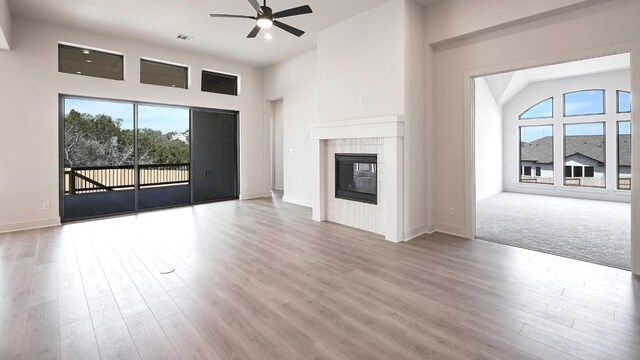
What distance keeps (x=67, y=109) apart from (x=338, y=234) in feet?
17.3

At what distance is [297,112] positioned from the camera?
728cm

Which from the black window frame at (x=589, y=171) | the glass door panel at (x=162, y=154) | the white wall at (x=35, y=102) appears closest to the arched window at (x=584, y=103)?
the black window frame at (x=589, y=171)

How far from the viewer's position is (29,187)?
5.11 metres

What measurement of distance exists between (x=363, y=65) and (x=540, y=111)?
279 inches

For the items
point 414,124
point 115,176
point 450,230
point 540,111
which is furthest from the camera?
point 540,111

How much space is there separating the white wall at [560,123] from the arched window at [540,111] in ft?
0.31

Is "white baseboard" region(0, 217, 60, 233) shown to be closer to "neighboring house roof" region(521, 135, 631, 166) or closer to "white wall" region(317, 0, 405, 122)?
"white wall" region(317, 0, 405, 122)

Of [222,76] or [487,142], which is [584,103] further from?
[222,76]

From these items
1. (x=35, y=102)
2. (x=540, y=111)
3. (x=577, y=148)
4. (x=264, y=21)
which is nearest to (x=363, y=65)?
(x=264, y=21)

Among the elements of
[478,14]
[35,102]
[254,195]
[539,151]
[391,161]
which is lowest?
[254,195]

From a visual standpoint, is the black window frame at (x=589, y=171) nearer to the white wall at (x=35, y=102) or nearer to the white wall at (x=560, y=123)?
the white wall at (x=560, y=123)

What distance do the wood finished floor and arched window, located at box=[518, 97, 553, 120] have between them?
6.93 meters

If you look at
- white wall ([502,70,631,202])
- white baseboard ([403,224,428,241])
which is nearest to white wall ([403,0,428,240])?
white baseboard ([403,224,428,241])

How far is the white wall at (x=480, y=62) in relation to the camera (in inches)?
124
